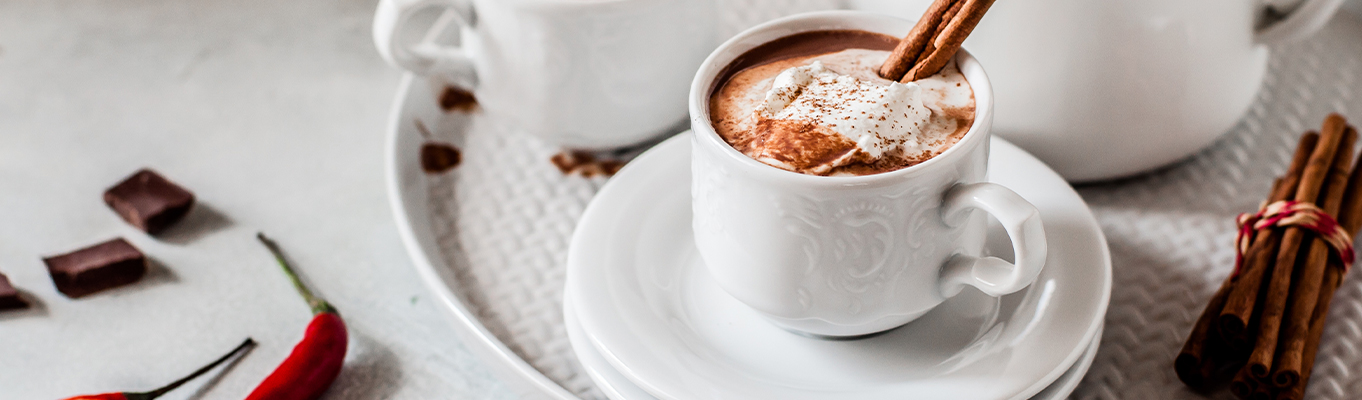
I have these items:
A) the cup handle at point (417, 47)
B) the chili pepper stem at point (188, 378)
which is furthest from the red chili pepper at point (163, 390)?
the cup handle at point (417, 47)

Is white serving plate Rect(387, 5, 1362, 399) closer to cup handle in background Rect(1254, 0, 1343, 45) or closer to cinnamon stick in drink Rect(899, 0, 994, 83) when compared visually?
cup handle in background Rect(1254, 0, 1343, 45)

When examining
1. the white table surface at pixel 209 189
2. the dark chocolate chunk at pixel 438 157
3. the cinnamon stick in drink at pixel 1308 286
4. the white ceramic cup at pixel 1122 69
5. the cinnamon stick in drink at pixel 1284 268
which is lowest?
the white table surface at pixel 209 189

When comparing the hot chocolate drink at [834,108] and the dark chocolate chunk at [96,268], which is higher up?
the hot chocolate drink at [834,108]

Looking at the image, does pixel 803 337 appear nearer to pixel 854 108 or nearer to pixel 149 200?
pixel 854 108

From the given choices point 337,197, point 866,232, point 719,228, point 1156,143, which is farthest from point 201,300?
point 1156,143

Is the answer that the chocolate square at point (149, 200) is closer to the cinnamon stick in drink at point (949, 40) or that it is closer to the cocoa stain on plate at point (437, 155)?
the cocoa stain on plate at point (437, 155)

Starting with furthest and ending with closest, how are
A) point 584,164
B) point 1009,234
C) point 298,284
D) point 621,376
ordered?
point 584,164 → point 298,284 → point 621,376 → point 1009,234

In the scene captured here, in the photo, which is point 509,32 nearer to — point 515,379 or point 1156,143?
point 515,379

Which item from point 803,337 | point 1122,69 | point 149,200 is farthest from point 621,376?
point 149,200
